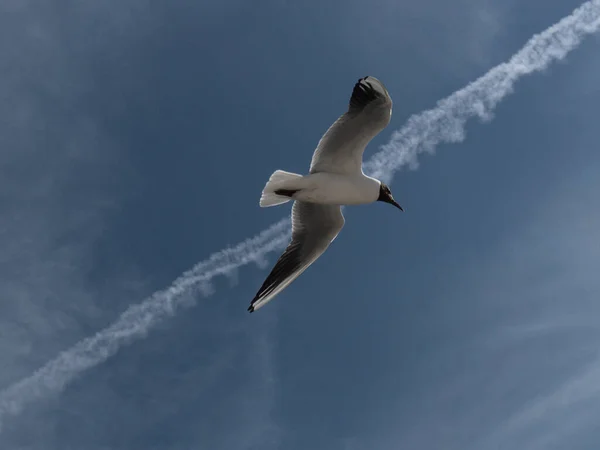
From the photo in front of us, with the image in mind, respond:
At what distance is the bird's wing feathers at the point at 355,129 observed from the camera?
1150 cm

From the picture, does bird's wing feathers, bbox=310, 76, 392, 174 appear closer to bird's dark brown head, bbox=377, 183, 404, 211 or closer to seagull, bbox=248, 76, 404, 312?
seagull, bbox=248, 76, 404, 312

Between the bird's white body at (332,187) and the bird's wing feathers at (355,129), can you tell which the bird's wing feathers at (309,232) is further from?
the bird's wing feathers at (355,129)

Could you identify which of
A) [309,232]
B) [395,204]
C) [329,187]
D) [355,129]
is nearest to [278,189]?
[329,187]

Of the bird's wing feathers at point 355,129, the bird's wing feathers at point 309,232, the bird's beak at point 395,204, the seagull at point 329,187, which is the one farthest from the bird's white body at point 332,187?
the bird's beak at point 395,204

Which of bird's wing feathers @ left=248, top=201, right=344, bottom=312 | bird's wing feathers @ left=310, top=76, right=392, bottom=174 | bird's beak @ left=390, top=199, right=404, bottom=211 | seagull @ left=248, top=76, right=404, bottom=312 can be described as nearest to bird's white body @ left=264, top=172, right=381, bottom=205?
seagull @ left=248, top=76, right=404, bottom=312

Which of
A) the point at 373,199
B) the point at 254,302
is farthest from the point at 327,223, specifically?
the point at 254,302

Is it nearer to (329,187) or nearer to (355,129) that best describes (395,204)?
(329,187)

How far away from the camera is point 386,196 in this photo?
524 inches

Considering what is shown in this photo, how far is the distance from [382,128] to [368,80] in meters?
0.80

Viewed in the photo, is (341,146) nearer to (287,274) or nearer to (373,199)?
(373,199)

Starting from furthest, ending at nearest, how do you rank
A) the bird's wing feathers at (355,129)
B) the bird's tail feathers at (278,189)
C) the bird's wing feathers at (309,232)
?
the bird's wing feathers at (309,232)
the bird's tail feathers at (278,189)
the bird's wing feathers at (355,129)

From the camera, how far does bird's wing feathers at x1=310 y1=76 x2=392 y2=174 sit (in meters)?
11.5

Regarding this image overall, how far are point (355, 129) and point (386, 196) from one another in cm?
192

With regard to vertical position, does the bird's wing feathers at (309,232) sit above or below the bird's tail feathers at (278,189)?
below
